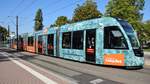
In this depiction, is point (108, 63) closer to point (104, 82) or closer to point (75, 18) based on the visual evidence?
point (104, 82)

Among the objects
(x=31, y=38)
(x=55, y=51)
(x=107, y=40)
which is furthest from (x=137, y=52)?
(x=31, y=38)

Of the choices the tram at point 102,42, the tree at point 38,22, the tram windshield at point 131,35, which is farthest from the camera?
the tree at point 38,22

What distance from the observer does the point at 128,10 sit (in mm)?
59906

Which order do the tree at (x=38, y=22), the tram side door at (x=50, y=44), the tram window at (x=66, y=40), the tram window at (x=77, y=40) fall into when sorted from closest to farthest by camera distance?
the tram window at (x=77, y=40)
the tram window at (x=66, y=40)
the tram side door at (x=50, y=44)
the tree at (x=38, y=22)

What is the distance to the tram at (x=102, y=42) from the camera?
53.5 feet

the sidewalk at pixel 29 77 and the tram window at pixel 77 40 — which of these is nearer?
the sidewalk at pixel 29 77

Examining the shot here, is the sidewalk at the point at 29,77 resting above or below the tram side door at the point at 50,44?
below

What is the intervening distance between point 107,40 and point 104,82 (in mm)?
6154

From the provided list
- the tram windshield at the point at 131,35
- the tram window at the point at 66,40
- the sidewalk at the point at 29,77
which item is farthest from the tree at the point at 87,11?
the sidewalk at the point at 29,77

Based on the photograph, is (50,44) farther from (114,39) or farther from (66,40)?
(114,39)

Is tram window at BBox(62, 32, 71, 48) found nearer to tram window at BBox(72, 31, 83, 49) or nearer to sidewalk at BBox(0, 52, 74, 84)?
tram window at BBox(72, 31, 83, 49)

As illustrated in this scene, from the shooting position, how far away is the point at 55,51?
27.2m

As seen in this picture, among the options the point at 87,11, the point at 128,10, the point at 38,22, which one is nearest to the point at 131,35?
the point at 128,10

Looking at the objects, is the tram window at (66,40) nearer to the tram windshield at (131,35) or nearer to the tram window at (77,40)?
the tram window at (77,40)
